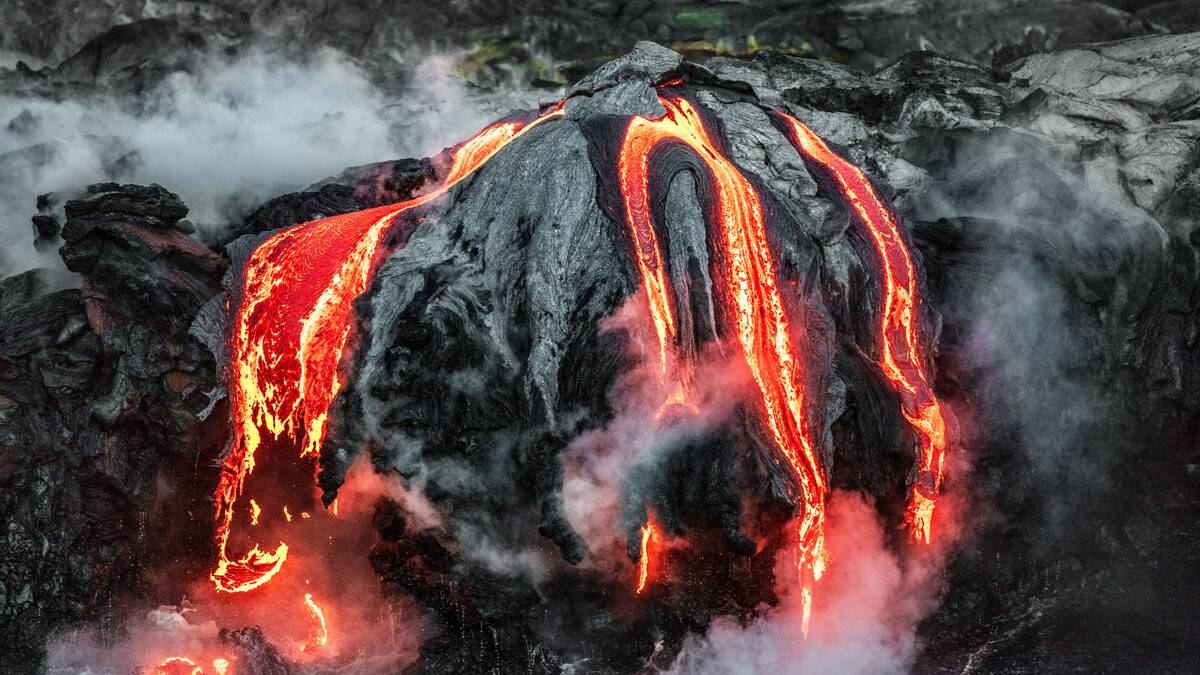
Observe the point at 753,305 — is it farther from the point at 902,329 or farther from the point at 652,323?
the point at 902,329

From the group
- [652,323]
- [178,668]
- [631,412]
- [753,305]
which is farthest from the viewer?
[753,305]

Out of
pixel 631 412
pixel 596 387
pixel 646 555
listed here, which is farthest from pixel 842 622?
A: pixel 596 387

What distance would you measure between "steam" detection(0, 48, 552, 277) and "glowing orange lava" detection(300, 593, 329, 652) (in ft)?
11.9

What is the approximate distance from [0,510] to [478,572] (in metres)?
3.82

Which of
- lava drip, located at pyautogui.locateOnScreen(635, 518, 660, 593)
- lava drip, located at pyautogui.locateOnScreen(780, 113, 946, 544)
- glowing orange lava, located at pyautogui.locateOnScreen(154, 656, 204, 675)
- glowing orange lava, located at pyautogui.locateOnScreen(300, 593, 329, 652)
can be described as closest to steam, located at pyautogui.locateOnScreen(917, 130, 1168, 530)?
lava drip, located at pyautogui.locateOnScreen(780, 113, 946, 544)

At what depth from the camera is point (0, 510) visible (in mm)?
8461

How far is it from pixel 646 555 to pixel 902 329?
2.67m

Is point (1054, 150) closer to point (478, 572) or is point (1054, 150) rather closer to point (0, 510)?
point (478, 572)

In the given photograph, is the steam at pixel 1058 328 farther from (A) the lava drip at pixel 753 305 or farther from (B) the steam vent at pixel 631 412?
(A) the lava drip at pixel 753 305

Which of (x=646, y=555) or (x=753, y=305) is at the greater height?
(x=753, y=305)

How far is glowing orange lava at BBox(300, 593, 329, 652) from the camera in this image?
835cm

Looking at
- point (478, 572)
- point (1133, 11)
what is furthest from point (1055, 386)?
point (1133, 11)

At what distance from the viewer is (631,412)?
746cm

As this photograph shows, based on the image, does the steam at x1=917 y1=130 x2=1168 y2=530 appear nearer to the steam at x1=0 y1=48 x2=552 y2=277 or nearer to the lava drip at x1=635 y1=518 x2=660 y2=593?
the lava drip at x1=635 y1=518 x2=660 y2=593
